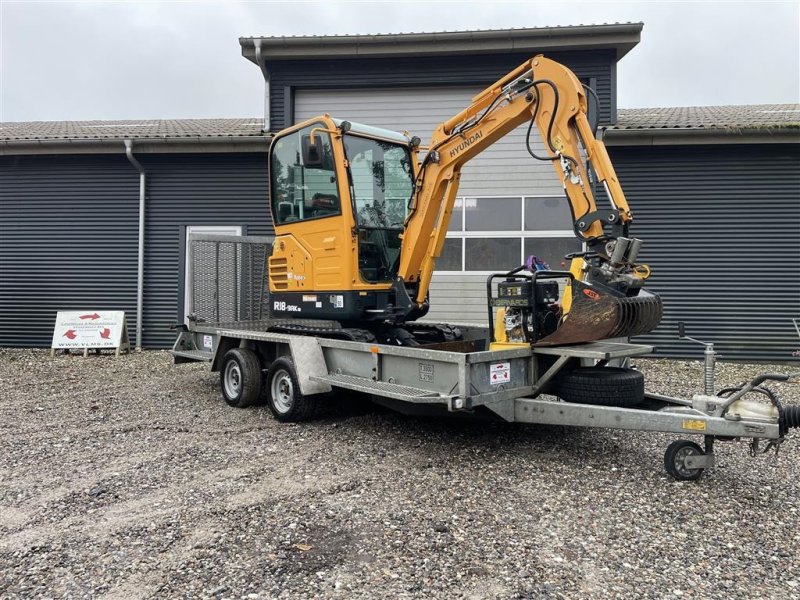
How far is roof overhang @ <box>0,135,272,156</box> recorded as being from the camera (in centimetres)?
1119

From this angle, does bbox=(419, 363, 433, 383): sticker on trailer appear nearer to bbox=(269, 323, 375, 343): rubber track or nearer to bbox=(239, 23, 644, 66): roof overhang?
bbox=(269, 323, 375, 343): rubber track

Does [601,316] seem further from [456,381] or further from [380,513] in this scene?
[380,513]

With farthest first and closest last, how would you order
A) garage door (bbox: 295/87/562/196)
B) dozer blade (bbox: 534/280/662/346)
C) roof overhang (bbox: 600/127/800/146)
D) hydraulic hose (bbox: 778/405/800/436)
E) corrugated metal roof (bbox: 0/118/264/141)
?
corrugated metal roof (bbox: 0/118/264/141) → garage door (bbox: 295/87/562/196) → roof overhang (bbox: 600/127/800/146) → dozer blade (bbox: 534/280/662/346) → hydraulic hose (bbox: 778/405/800/436)

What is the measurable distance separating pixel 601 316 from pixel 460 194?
6.97 m

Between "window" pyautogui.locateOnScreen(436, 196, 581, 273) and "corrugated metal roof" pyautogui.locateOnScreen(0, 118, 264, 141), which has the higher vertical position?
"corrugated metal roof" pyautogui.locateOnScreen(0, 118, 264, 141)

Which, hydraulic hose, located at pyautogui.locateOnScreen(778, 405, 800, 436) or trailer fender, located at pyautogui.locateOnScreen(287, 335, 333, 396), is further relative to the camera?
trailer fender, located at pyautogui.locateOnScreen(287, 335, 333, 396)

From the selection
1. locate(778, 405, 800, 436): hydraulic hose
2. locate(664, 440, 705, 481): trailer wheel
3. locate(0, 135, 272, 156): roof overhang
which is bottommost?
locate(664, 440, 705, 481): trailer wheel

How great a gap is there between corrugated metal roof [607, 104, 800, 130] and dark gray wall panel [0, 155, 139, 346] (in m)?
9.68

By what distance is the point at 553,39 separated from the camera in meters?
10.7

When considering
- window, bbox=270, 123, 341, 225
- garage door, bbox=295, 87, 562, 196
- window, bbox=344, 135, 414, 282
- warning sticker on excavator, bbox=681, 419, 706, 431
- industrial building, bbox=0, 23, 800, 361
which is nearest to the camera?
warning sticker on excavator, bbox=681, 419, 706, 431

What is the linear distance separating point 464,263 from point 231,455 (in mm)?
6861

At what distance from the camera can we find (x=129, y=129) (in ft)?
43.8

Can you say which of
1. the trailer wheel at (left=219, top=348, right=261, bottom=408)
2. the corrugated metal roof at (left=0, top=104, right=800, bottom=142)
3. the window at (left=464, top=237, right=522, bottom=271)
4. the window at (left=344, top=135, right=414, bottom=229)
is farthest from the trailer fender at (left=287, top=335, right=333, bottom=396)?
the corrugated metal roof at (left=0, top=104, right=800, bottom=142)

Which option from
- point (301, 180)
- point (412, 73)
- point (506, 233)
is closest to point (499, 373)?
point (301, 180)
